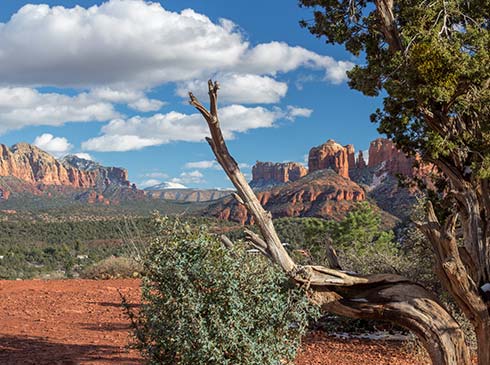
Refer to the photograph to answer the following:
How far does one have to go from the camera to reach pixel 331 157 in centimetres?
14375

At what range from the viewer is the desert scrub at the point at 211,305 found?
220 inches

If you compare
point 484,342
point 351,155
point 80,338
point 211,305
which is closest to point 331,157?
point 351,155

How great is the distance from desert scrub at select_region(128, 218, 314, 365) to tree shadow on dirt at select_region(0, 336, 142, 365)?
3467mm

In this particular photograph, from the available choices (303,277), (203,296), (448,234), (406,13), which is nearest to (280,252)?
(303,277)

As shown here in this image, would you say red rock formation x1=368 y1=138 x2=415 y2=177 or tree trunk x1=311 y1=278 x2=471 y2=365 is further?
red rock formation x1=368 y1=138 x2=415 y2=177

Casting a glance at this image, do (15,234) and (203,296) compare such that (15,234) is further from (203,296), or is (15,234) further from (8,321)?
(203,296)

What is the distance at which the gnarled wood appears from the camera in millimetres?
6406

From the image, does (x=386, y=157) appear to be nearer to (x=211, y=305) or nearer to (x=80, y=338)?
(x=80, y=338)

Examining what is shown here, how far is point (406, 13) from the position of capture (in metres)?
7.82

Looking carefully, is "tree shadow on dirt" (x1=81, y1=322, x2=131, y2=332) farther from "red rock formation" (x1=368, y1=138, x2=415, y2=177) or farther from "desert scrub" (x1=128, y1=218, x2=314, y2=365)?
"red rock formation" (x1=368, y1=138, x2=415, y2=177)

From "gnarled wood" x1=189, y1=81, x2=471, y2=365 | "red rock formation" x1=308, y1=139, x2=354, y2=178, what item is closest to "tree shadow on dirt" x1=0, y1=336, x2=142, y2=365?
"gnarled wood" x1=189, y1=81, x2=471, y2=365

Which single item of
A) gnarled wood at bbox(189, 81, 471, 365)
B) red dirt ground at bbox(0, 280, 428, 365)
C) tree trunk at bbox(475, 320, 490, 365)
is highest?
gnarled wood at bbox(189, 81, 471, 365)

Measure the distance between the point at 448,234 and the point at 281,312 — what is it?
258 cm

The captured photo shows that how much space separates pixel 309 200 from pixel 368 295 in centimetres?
9891
